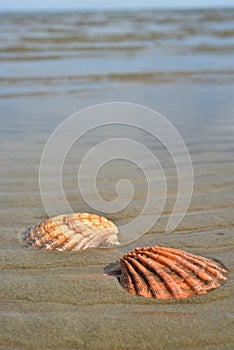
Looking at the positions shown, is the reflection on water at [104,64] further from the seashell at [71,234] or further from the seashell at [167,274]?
the seashell at [167,274]

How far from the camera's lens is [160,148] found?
5352 millimetres

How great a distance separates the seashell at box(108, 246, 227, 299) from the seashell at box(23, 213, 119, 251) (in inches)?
17.6

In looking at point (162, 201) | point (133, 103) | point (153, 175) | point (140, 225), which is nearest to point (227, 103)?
point (133, 103)

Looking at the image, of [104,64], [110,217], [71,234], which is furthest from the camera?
[104,64]

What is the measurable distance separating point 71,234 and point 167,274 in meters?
0.84

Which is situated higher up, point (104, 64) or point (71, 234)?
point (104, 64)

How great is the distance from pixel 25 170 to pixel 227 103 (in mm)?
3694

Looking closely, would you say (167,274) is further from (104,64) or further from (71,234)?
(104,64)

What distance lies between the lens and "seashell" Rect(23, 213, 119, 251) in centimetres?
314

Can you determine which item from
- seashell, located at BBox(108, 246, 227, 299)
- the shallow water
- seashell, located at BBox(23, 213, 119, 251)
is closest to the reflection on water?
the shallow water

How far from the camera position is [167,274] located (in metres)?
2.56

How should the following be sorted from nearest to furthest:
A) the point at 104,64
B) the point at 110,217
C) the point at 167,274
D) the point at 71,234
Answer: the point at 167,274 < the point at 71,234 < the point at 110,217 < the point at 104,64

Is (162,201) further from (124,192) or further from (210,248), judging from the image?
(210,248)

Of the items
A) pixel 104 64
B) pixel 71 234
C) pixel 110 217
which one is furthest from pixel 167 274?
pixel 104 64
